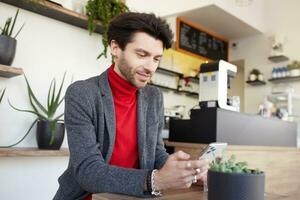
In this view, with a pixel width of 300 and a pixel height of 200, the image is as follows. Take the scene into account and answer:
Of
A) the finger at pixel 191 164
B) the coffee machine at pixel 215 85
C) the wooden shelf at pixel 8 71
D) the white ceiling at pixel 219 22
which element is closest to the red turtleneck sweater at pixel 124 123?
the finger at pixel 191 164

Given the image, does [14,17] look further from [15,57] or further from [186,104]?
[186,104]

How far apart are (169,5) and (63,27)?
1471 mm

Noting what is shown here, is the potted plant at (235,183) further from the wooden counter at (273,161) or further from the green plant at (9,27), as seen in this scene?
the green plant at (9,27)

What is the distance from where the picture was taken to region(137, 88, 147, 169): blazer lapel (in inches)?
45.6

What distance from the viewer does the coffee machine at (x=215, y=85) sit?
6.30 feet

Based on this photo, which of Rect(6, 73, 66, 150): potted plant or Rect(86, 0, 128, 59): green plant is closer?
Rect(6, 73, 66, 150): potted plant

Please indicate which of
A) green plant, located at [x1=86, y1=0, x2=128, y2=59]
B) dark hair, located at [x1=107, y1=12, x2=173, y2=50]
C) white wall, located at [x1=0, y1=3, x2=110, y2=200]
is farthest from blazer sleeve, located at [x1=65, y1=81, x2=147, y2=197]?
green plant, located at [x1=86, y1=0, x2=128, y2=59]

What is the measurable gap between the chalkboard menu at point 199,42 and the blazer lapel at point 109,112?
3.56m

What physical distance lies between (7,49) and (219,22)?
3.62 m

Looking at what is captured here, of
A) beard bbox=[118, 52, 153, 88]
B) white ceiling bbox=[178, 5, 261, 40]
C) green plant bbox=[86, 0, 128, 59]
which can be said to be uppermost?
white ceiling bbox=[178, 5, 261, 40]

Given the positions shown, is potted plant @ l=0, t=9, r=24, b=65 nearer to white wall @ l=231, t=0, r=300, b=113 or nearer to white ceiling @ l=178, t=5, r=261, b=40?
white ceiling @ l=178, t=5, r=261, b=40

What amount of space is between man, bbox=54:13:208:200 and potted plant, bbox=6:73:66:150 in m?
1.03

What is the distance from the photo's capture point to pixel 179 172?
80 centimetres

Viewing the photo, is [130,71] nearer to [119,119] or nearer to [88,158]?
[119,119]
